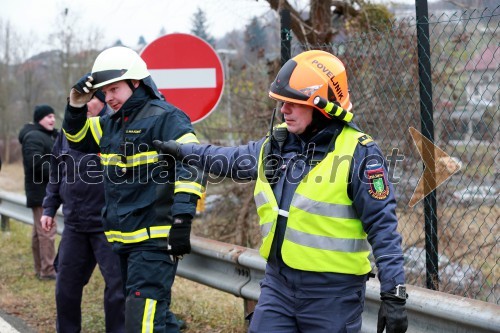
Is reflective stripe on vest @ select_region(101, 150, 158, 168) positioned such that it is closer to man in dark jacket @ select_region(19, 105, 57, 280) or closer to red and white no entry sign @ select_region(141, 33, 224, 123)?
red and white no entry sign @ select_region(141, 33, 224, 123)

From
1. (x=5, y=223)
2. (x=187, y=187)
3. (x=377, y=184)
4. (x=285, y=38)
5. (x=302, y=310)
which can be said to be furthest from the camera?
(x=5, y=223)

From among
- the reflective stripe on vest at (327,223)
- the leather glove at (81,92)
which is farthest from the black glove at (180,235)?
the leather glove at (81,92)

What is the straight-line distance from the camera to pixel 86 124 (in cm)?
472

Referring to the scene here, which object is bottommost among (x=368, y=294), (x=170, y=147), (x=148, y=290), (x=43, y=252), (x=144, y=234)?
(x=43, y=252)

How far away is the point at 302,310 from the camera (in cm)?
331

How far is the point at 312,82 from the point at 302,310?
1035 millimetres

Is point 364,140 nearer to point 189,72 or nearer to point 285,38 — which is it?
point 285,38

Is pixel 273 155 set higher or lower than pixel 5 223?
higher

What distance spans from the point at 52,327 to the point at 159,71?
230 centimetres

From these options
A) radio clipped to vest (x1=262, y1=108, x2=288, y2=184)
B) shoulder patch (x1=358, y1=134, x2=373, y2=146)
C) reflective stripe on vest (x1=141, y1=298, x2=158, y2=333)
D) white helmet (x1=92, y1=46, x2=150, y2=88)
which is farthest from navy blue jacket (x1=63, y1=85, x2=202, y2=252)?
shoulder patch (x1=358, y1=134, x2=373, y2=146)

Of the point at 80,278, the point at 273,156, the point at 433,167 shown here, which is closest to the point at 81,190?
the point at 80,278

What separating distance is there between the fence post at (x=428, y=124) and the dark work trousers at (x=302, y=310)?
1.45m

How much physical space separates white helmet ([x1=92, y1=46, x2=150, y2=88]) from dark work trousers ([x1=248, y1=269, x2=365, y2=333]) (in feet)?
5.32

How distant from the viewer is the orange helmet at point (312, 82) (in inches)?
130
